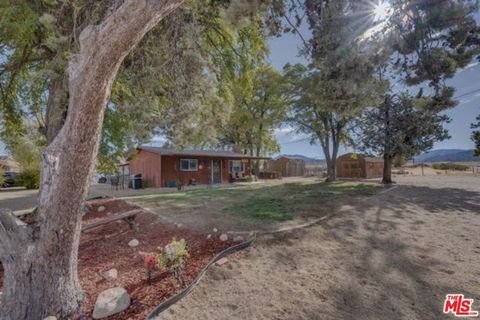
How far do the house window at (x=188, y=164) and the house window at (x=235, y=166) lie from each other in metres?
3.93

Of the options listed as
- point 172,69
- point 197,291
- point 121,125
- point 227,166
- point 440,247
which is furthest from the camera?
point 227,166

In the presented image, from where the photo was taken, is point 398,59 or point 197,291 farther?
point 398,59

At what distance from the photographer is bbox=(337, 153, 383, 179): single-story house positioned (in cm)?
2664

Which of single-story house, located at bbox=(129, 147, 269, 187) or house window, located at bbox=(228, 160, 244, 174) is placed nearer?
single-story house, located at bbox=(129, 147, 269, 187)

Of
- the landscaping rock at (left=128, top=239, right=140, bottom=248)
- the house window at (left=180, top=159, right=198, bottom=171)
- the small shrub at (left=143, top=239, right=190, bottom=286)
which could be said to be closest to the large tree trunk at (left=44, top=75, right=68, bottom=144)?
the landscaping rock at (left=128, top=239, right=140, bottom=248)

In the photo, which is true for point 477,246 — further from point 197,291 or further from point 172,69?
point 172,69

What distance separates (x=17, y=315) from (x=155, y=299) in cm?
129

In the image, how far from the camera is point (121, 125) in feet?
23.1

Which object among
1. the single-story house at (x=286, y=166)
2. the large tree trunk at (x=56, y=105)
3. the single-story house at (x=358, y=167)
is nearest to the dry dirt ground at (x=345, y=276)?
the large tree trunk at (x=56, y=105)

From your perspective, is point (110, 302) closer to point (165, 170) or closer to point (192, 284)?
point (192, 284)

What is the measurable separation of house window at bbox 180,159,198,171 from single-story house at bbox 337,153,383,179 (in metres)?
17.9

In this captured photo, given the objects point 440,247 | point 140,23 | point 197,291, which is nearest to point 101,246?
point 197,291

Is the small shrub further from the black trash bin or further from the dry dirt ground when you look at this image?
the black trash bin

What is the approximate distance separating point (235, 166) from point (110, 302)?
20.6 meters
